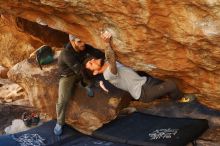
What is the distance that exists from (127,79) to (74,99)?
1735 mm

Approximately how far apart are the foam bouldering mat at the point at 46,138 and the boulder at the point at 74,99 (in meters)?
0.21

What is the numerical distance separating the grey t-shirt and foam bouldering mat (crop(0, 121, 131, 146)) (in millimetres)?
1302

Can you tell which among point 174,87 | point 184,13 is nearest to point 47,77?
point 174,87

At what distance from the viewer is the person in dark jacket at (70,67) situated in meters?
7.84

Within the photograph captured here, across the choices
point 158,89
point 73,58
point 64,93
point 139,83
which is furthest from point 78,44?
point 158,89

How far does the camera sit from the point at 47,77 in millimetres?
8867

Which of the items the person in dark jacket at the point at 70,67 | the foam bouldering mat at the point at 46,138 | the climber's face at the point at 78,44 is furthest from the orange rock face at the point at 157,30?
the foam bouldering mat at the point at 46,138

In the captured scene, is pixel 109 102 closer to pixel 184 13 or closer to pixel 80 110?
pixel 80 110

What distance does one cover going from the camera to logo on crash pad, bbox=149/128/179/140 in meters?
7.07

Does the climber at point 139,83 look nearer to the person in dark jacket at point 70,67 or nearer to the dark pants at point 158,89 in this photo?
the dark pants at point 158,89

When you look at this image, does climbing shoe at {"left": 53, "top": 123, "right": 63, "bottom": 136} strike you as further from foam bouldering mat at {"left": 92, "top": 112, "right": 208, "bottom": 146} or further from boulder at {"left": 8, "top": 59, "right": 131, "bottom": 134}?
foam bouldering mat at {"left": 92, "top": 112, "right": 208, "bottom": 146}

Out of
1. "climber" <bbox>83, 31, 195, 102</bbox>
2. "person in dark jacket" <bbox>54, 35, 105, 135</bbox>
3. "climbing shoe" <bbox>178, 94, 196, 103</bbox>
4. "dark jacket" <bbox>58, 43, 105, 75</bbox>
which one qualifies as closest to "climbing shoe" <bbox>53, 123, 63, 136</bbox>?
"person in dark jacket" <bbox>54, 35, 105, 135</bbox>

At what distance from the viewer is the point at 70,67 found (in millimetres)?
7930

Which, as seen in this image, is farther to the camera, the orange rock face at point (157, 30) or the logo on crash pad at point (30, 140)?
the logo on crash pad at point (30, 140)
